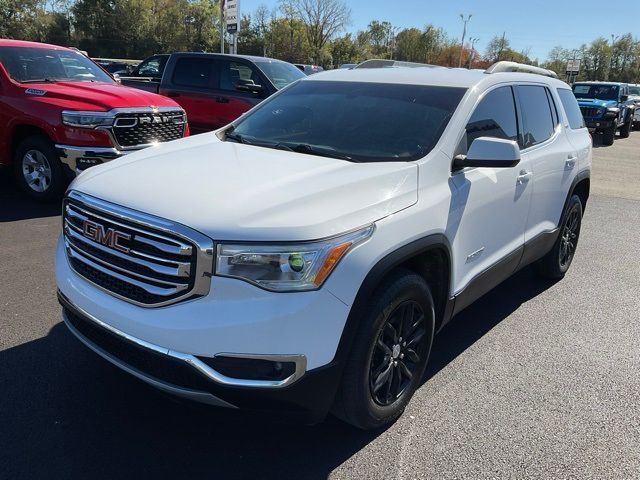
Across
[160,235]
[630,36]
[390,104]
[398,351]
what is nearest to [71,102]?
[390,104]

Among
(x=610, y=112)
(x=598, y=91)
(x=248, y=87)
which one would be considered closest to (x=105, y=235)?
(x=248, y=87)

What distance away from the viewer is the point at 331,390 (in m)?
2.43

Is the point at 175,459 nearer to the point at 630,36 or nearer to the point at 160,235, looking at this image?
the point at 160,235

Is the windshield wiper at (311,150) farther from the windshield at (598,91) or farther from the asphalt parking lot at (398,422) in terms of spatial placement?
the windshield at (598,91)

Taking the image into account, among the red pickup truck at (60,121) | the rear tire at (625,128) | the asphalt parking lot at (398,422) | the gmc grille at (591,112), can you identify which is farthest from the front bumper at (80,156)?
the rear tire at (625,128)

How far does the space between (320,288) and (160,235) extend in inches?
28.8

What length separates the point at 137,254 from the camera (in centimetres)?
246

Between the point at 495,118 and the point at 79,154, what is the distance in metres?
4.97

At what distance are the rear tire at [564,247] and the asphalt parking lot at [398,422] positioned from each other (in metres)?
0.69

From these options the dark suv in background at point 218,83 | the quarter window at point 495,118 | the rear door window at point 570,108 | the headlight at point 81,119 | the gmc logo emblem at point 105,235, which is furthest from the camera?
the dark suv in background at point 218,83

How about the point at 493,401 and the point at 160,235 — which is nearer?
the point at 160,235

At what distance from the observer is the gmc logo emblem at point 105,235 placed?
253cm

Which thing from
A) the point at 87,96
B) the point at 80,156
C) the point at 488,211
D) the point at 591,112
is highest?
the point at 591,112

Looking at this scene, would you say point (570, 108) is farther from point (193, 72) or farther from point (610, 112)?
point (610, 112)
